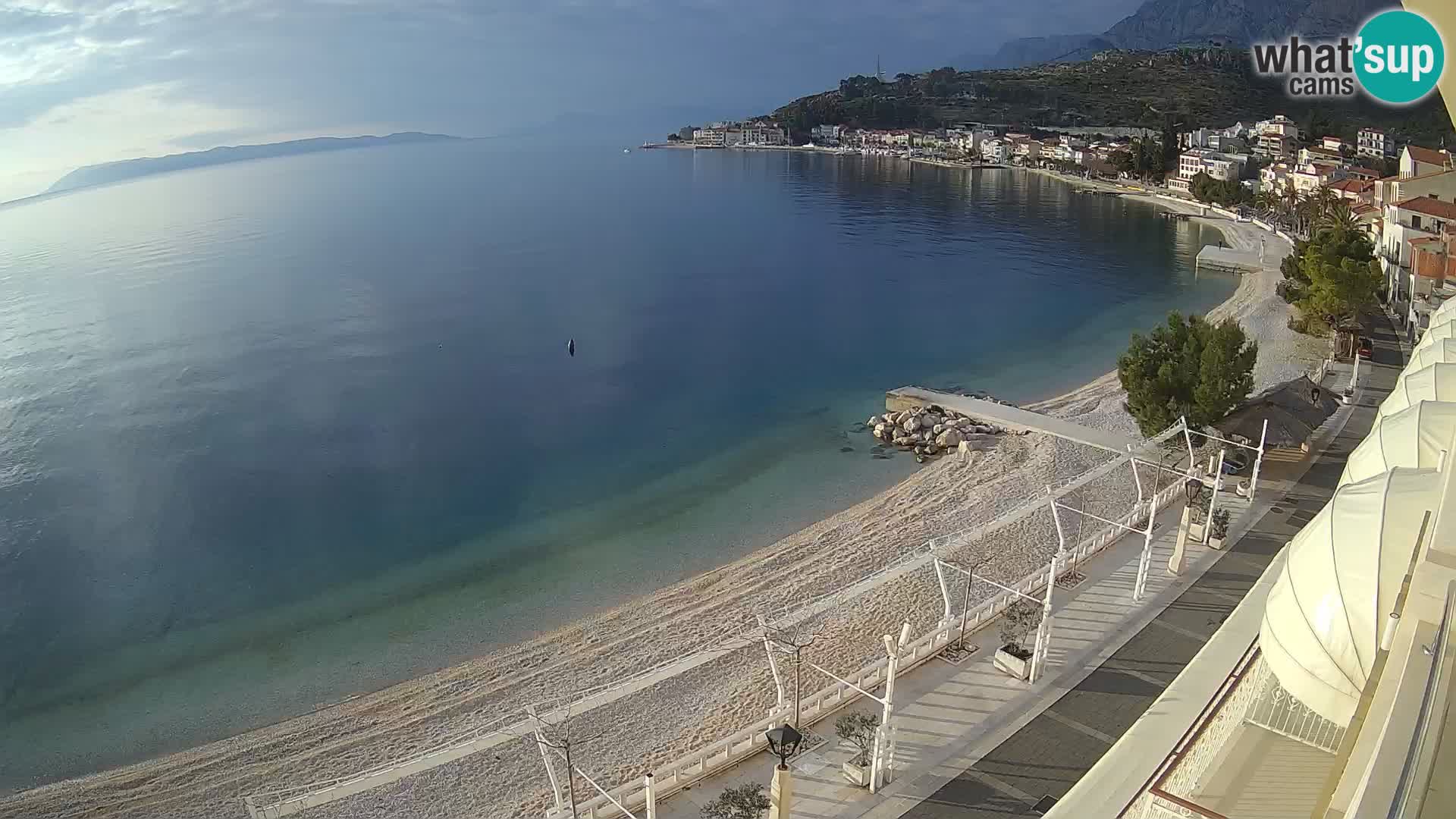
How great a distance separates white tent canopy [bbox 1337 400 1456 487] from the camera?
32.4 ft

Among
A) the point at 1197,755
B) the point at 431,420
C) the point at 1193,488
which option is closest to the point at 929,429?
the point at 1193,488

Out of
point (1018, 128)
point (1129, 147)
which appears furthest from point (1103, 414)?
point (1018, 128)

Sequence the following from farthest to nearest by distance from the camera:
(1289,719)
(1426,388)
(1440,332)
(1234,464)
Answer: (1234,464), (1440,332), (1426,388), (1289,719)

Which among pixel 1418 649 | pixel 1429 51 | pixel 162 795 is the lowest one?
pixel 162 795

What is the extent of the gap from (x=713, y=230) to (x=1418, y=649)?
254 feet

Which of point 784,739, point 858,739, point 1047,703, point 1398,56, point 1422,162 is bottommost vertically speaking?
point 1047,703

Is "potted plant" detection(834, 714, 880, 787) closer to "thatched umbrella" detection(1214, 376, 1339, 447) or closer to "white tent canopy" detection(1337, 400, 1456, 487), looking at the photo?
"white tent canopy" detection(1337, 400, 1456, 487)

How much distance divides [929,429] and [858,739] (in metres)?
17.4

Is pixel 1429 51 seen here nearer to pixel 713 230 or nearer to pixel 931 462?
pixel 931 462

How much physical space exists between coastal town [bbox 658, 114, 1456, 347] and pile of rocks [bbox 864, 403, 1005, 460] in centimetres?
1567

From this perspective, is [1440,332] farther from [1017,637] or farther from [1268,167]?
[1268,167]

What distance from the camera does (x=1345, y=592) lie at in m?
7.60

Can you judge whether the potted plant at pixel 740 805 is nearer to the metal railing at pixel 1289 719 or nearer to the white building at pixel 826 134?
the metal railing at pixel 1289 719

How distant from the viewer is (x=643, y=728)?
1445 cm
